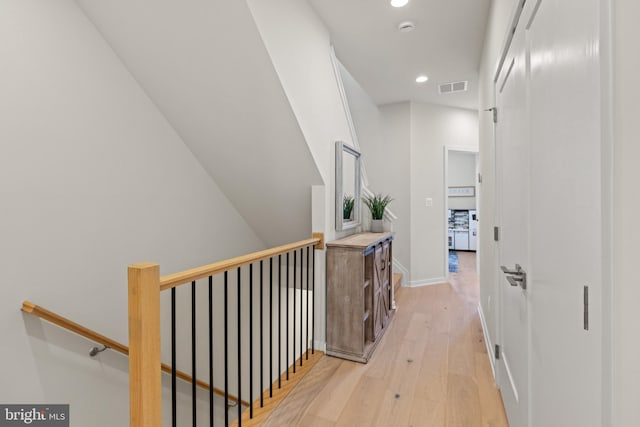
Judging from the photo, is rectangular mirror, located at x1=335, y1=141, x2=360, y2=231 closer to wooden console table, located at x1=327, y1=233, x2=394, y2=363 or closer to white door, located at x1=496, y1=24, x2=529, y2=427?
wooden console table, located at x1=327, y1=233, x2=394, y2=363

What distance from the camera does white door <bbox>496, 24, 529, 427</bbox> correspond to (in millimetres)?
1346

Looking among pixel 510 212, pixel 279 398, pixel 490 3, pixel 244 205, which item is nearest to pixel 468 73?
pixel 490 3

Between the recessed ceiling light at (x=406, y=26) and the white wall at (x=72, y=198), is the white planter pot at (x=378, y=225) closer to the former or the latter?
the recessed ceiling light at (x=406, y=26)

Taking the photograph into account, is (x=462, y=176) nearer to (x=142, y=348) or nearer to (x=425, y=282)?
(x=425, y=282)

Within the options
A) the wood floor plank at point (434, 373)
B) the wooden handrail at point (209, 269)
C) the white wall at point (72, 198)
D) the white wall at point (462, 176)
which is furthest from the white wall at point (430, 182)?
the white wall at point (72, 198)

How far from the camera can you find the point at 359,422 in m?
1.76

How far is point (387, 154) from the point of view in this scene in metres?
4.74

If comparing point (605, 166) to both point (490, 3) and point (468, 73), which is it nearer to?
point (490, 3)

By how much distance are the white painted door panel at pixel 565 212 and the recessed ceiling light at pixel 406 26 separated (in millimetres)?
1649

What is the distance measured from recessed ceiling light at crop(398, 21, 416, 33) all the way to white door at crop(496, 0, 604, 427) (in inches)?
52.6

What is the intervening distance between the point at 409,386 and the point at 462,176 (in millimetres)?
6786

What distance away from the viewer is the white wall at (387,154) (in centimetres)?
462

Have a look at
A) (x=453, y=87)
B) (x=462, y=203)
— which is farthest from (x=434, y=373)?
(x=462, y=203)

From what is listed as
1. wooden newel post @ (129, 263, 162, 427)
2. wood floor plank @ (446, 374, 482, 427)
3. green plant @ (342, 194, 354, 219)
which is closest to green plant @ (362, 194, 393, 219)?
green plant @ (342, 194, 354, 219)
